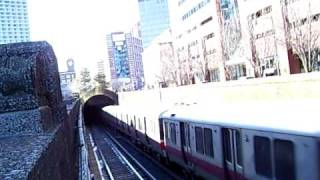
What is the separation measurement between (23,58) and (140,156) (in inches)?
958

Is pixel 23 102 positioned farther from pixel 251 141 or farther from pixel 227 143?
pixel 227 143

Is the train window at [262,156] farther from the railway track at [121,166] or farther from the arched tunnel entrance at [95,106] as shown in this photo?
the arched tunnel entrance at [95,106]

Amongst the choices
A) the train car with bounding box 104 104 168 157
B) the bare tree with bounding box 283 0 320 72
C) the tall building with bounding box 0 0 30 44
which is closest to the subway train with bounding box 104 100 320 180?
the train car with bounding box 104 104 168 157

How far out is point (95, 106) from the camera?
8488cm

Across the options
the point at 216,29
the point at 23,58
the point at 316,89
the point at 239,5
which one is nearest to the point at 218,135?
the point at 23,58

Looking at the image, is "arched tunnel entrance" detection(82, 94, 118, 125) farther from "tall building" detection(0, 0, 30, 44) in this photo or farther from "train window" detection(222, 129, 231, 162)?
"train window" detection(222, 129, 231, 162)

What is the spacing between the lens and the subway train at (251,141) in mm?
7207

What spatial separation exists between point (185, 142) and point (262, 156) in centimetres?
773

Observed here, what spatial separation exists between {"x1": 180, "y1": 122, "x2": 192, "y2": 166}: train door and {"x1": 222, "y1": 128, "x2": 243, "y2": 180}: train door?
4.17 metres

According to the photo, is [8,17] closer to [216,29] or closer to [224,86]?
[224,86]

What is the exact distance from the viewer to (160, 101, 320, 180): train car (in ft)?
23.5

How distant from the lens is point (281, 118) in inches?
331

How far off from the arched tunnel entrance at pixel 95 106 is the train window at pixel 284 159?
7157 cm

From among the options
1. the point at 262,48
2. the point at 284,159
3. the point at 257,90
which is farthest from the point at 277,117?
the point at 262,48
